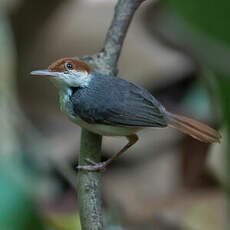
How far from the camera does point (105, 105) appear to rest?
2650mm

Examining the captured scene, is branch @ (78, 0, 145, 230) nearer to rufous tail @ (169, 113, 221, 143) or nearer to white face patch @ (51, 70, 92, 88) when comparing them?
white face patch @ (51, 70, 92, 88)

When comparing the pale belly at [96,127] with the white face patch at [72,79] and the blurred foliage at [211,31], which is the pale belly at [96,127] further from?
the blurred foliage at [211,31]

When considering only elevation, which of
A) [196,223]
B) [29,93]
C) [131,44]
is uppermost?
[131,44]

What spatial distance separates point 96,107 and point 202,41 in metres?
1.96

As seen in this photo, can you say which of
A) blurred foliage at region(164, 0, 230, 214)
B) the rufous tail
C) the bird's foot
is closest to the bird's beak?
the bird's foot

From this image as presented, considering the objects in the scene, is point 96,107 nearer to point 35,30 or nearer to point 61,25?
point 35,30

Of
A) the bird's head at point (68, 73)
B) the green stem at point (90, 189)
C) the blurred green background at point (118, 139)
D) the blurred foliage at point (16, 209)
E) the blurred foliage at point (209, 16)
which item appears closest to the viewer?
the blurred foliage at point (209, 16)

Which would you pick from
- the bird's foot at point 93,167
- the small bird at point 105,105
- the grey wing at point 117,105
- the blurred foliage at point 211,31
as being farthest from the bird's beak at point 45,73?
the blurred foliage at point 211,31

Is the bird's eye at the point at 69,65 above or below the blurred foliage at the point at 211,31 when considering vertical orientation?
below

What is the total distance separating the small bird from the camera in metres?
2.64

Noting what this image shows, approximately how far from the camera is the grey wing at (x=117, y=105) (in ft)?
8.67

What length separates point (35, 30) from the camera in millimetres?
5762

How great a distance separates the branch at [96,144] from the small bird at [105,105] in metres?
0.09

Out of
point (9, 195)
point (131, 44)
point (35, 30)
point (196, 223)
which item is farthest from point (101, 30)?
point (9, 195)
